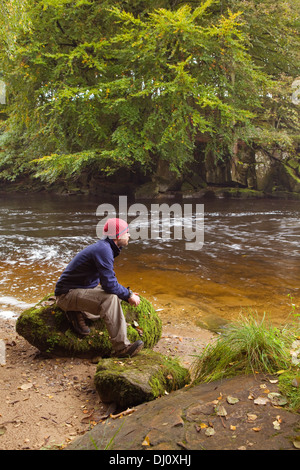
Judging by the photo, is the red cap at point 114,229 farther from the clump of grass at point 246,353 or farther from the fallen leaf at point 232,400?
the fallen leaf at point 232,400

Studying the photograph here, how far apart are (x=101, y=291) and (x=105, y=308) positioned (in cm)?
19

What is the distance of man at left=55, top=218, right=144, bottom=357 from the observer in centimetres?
367

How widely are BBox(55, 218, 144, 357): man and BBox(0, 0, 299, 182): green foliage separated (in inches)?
388

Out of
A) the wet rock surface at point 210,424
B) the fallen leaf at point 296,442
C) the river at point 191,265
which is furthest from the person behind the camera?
the river at point 191,265

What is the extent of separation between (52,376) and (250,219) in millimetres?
12579

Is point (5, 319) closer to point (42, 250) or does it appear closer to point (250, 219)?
point (42, 250)

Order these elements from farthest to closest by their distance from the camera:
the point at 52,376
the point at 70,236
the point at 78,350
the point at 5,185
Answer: the point at 5,185 → the point at 70,236 → the point at 78,350 → the point at 52,376

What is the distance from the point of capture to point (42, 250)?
32.7ft

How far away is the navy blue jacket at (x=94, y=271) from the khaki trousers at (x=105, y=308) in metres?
0.08

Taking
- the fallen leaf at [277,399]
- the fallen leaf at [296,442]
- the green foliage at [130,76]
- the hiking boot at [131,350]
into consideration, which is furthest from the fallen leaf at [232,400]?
the green foliage at [130,76]

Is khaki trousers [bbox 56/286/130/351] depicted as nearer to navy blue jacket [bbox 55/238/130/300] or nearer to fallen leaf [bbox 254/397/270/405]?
navy blue jacket [bbox 55/238/130/300]

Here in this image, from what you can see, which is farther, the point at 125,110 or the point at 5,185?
the point at 5,185

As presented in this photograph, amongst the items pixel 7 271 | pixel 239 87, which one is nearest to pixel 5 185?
pixel 239 87

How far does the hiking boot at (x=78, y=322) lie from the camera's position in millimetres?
3955
